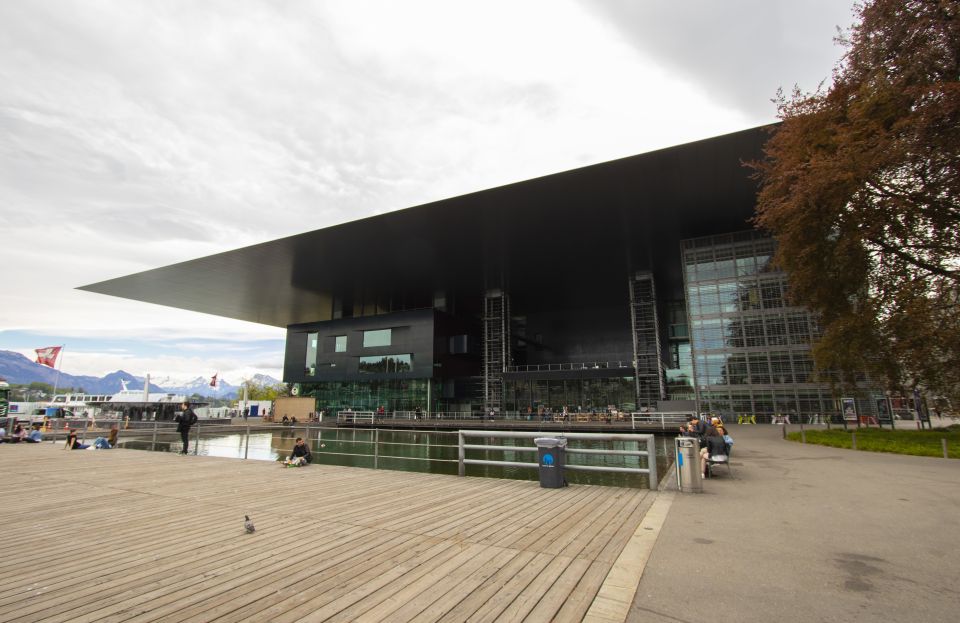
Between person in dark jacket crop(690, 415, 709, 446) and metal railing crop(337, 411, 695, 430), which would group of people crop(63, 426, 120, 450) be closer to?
person in dark jacket crop(690, 415, 709, 446)

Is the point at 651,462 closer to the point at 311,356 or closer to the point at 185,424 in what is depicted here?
the point at 185,424

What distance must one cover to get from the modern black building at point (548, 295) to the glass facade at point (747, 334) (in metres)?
0.10

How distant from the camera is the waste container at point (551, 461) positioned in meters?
8.38

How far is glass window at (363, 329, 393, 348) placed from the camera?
169 feet

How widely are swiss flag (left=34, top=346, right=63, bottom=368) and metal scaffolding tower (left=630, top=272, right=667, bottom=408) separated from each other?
4699 cm

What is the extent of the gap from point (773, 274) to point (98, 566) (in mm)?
38715

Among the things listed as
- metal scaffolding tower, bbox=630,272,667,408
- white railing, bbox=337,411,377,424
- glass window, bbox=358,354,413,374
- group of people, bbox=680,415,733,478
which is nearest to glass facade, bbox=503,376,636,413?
metal scaffolding tower, bbox=630,272,667,408

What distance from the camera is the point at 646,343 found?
43.0m

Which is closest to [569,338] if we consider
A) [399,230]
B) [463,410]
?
[463,410]

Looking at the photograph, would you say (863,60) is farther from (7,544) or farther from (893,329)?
(7,544)

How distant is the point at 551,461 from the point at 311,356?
5363 centimetres

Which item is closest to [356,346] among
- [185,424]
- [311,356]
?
[311,356]

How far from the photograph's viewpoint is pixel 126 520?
234 inches

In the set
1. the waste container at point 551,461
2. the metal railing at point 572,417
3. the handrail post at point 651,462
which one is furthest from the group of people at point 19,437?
the handrail post at point 651,462
